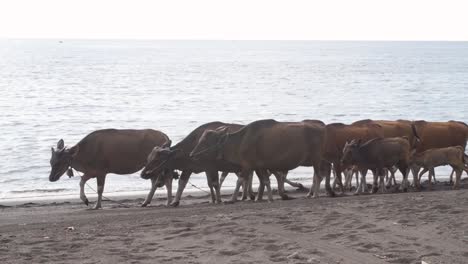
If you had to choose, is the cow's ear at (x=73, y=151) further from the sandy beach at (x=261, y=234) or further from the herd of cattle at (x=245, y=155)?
the sandy beach at (x=261, y=234)

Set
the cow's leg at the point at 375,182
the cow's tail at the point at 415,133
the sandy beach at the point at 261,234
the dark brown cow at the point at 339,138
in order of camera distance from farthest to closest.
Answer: the cow's tail at the point at 415,133
the dark brown cow at the point at 339,138
the cow's leg at the point at 375,182
the sandy beach at the point at 261,234

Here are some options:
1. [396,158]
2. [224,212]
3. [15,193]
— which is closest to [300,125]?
[396,158]

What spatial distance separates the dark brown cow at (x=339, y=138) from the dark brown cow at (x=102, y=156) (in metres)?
4.02

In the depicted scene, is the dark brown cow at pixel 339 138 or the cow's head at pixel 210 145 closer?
the cow's head at pixel 210 145

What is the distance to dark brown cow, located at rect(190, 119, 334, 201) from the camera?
1903 centimetres

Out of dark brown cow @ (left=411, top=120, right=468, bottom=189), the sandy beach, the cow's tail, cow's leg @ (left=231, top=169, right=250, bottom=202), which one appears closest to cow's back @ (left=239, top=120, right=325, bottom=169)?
cow's leg @ (left=231, top=169, right=250, bottom=202)

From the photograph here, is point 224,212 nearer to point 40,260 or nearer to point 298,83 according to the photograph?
point 40,260

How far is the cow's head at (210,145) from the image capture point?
19.0m

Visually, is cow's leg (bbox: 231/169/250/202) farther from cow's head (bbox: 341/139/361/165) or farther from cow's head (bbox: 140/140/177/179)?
cow's head (bbox: 341/139/361/165)

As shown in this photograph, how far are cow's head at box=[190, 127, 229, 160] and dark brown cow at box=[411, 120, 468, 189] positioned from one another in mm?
6717

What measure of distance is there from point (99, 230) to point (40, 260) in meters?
2.43

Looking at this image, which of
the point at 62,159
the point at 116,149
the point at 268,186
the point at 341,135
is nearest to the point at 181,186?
the point at 116,149

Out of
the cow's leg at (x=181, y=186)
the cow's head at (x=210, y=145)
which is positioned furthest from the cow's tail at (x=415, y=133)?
the cow's leg at (x=181, y=186)

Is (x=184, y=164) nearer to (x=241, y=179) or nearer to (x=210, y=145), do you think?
(x=210, y=145)
